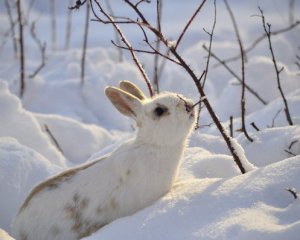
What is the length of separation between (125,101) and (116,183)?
51 cm

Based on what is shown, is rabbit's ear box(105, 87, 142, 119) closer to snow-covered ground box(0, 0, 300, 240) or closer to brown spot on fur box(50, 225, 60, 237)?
snow-covered ground box(0, 0, 300, 240)

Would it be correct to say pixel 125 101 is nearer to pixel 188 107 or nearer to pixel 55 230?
pixel 188 107

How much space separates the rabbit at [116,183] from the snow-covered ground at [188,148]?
172 mm

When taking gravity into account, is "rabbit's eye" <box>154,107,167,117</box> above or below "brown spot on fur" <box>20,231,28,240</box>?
above

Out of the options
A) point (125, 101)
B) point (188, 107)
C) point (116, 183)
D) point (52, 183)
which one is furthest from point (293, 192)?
point (52, 183)

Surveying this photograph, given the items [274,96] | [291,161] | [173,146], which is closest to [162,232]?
[291,161]

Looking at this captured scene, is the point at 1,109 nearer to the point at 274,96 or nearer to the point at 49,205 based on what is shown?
the point at 49,205

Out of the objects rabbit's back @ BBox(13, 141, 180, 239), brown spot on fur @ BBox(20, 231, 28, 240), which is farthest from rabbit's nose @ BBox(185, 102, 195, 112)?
brown spot on fur @ BBox(20, 231, 28, 240)

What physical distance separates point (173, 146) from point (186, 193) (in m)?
0.52

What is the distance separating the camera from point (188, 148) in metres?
3.61

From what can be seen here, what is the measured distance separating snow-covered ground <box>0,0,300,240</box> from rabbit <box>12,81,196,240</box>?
17cm

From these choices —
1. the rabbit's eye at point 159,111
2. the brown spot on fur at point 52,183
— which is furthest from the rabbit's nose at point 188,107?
the brown spot on fur at point 52,183

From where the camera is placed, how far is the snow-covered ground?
6.81 ft

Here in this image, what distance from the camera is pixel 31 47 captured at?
1087 cm
